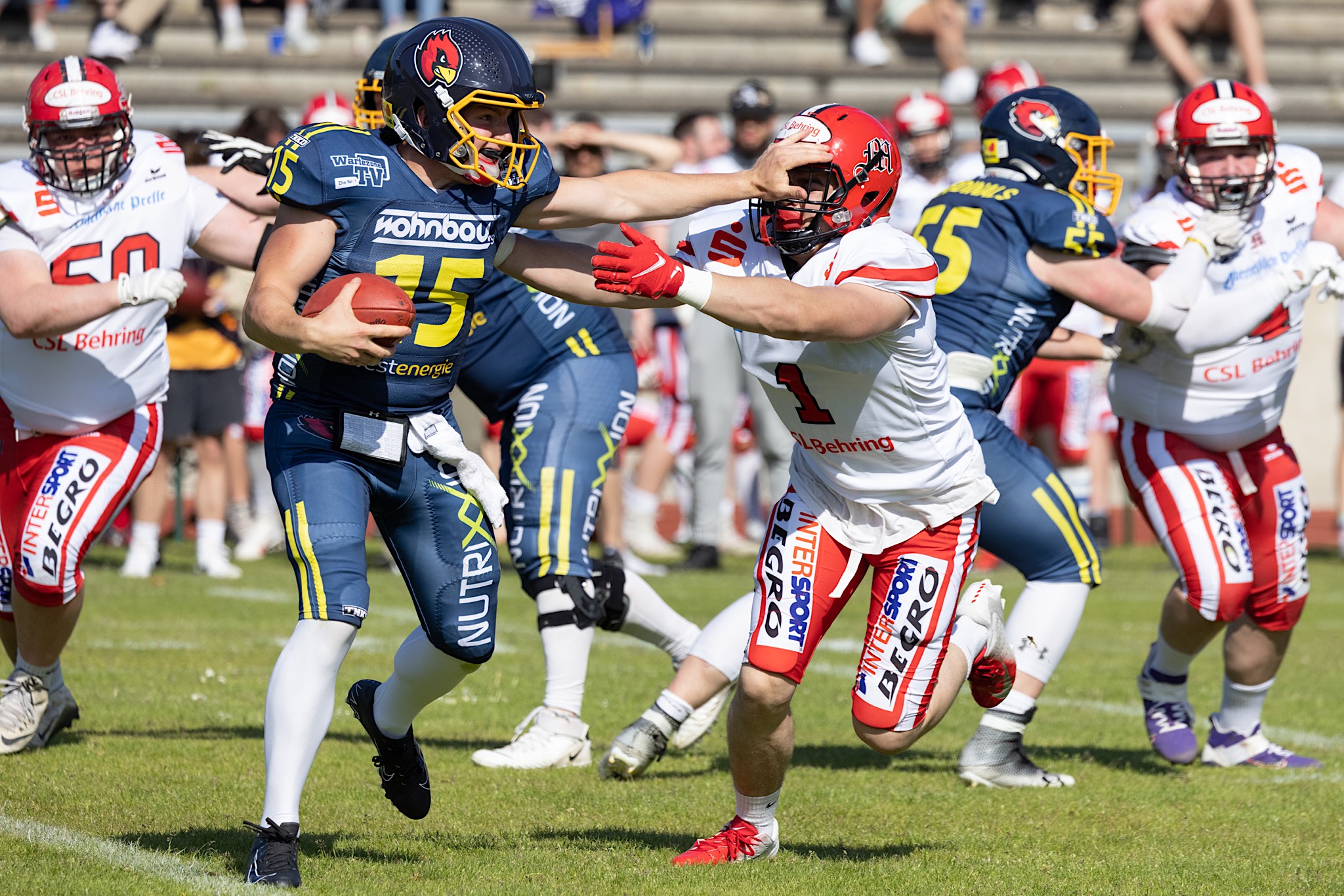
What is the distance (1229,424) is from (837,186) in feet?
6.58

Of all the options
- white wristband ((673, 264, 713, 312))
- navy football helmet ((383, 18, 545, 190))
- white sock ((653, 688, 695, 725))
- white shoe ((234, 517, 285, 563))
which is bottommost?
white shoe ((234, 517, 285, 563))

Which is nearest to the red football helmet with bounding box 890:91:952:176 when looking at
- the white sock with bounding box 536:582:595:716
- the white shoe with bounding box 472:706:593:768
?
the white sock with bounding box 536:582:595:716

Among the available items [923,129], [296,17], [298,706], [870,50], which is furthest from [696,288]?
[870,50]

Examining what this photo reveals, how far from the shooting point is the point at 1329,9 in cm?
1692

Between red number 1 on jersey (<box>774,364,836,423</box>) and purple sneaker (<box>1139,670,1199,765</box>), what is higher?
red number 1 on jersey (<box>774,364,836,423</box>)

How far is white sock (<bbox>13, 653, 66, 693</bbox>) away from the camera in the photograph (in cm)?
508

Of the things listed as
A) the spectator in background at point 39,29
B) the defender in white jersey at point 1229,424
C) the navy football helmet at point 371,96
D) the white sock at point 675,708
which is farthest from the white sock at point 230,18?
the white sock at point 675,708

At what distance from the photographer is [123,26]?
13.8 metres

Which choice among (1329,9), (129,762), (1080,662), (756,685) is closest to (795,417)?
(756,685)

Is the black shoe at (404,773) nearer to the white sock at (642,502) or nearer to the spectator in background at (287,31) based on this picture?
the white sock at (642,502)

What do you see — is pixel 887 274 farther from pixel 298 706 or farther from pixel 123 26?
pixel 123 26

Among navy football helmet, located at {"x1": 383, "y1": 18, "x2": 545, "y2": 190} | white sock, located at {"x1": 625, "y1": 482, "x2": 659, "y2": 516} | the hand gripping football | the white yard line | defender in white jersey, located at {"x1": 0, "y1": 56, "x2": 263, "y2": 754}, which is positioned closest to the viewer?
the hand gripping football

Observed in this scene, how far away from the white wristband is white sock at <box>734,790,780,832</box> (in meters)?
1.26

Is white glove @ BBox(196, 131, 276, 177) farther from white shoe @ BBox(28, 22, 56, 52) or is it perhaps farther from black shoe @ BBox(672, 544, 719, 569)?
white shoe @ BBox(28, 22, 56, 52)
